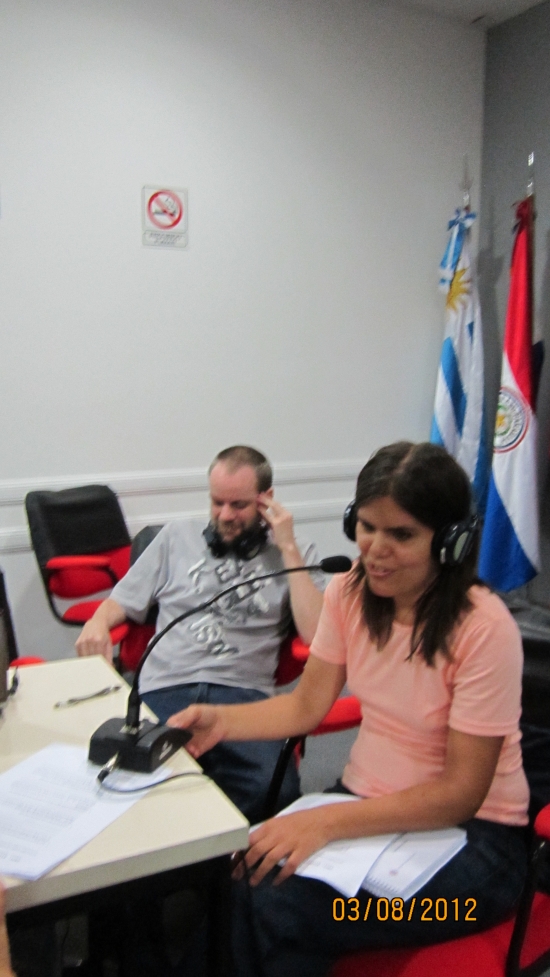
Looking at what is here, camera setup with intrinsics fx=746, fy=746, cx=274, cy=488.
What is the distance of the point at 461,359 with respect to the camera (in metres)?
3.66

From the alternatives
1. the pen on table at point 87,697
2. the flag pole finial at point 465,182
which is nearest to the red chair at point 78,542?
the pen on table at point 87,697

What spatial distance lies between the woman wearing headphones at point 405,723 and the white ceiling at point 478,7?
3.11 m

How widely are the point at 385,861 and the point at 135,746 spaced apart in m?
0.40

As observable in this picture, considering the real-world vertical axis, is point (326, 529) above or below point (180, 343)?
below

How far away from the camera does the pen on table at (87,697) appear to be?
1.36 meters

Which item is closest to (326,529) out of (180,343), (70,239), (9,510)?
(180,343)

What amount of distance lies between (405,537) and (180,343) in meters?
2.21

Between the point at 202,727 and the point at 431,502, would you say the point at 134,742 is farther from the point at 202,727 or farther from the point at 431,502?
the point at 431,502

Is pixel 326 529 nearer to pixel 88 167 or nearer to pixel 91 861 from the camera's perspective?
pixel 88 167

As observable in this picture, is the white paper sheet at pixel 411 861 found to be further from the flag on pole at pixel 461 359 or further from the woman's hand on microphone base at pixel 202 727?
the flag on pole at pixel 461 359

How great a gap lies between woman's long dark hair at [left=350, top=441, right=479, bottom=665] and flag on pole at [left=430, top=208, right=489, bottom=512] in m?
2.42

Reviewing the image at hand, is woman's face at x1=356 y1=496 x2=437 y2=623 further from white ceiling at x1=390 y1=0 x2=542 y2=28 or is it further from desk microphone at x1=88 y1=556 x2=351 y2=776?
white ceiling at x1=390 y1=0 x2=542 y2=28

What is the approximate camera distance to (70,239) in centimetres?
298

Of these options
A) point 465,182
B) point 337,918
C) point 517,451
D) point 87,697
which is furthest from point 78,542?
point 465,182
